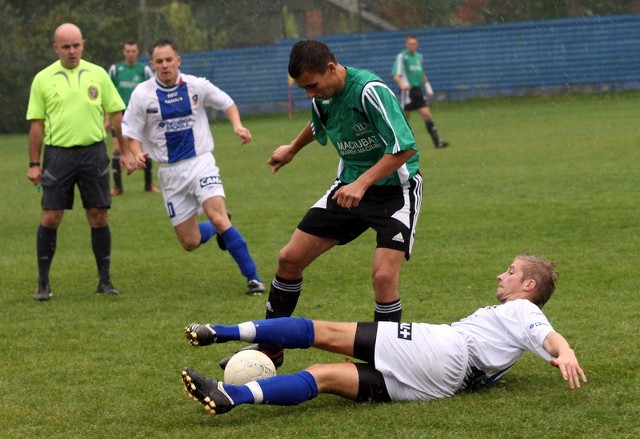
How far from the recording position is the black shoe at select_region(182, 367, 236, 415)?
4.82m

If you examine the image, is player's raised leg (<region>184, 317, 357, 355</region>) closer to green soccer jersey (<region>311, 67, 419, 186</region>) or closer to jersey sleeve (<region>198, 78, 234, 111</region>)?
green soccer jersey (<region>311, 67, 419, 186</region>)

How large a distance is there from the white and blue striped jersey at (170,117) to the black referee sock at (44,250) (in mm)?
1020

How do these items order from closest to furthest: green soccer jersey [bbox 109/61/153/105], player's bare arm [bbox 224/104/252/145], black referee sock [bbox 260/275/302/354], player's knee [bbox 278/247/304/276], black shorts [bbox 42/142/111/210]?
player's knee [bbox 278/247/304/276], black referee sock [bbox 260/275/302/354], player's bare arm [bbox 224/104/252/145], black shorts [bbox 42/142/111/210], green soccer jersey [bbox 109/61/153/105]

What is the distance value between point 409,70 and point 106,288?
1497 centimetres

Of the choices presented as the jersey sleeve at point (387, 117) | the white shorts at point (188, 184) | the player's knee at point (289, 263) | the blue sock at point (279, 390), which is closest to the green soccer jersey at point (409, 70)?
the white shorts at point (188, 184)

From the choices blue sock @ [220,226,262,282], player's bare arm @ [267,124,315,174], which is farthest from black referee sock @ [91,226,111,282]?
player's bare arm @ [267,124,315,174]

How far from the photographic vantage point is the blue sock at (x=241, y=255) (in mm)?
8703

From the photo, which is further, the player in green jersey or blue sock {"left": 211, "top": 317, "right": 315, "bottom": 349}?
the player in green jersey

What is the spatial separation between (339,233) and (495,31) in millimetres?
Result: 27304

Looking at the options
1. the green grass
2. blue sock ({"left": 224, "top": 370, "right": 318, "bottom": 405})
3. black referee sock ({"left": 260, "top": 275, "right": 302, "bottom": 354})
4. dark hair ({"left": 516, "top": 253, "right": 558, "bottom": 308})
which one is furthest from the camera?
black referee sock ({"left": 260, "top": 275, "right": 302, "bottom": 354})

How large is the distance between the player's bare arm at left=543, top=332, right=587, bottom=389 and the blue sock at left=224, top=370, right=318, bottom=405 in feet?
3.55

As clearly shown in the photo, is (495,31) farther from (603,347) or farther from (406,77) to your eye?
(603,347)

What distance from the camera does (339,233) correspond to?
20.3 feet

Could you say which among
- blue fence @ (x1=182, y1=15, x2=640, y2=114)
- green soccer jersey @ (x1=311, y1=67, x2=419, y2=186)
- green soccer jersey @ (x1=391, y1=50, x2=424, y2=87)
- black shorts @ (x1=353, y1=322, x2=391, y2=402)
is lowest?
blue fence @ (x1=182, y1=15, x2=640, y2=114)
